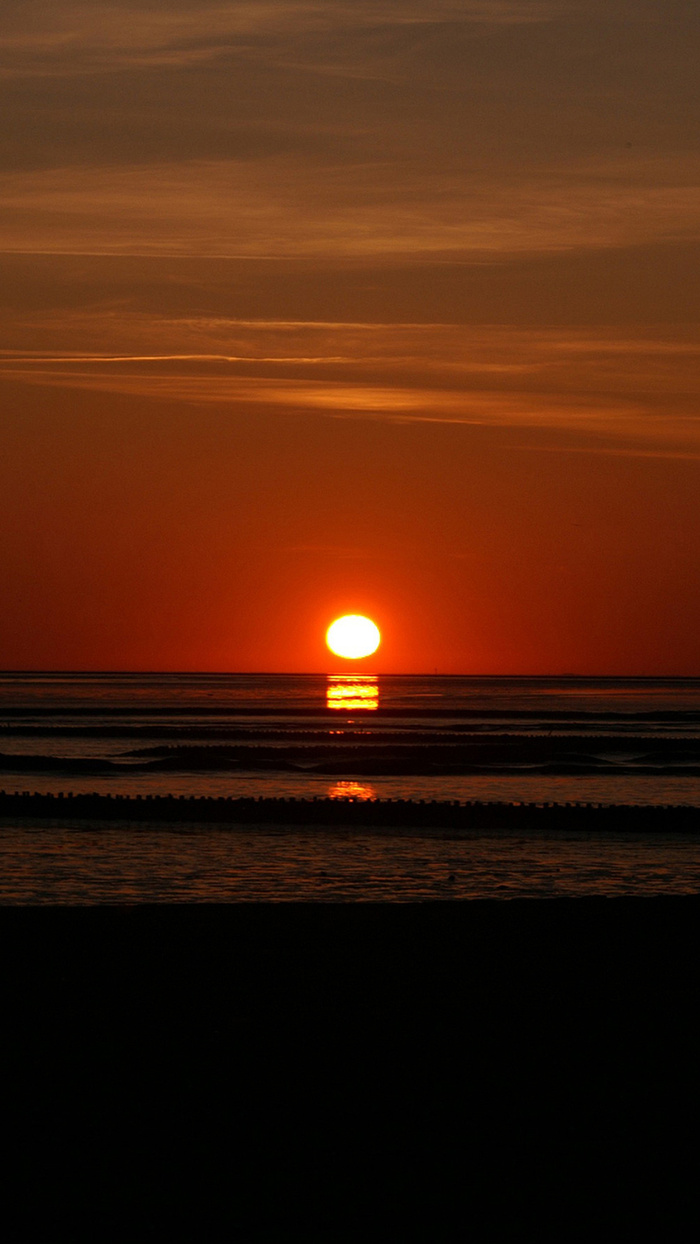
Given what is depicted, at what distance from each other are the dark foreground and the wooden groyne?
18.6m

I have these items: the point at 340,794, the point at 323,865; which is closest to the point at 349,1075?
the point at 323,865

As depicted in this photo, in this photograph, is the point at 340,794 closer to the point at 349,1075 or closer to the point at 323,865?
the point at 323,865

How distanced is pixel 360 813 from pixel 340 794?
9105mm

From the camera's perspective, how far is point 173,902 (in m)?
23.6

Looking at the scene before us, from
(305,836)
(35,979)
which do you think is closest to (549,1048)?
(35,979)

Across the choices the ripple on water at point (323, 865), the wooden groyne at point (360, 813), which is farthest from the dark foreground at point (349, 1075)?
the wooden groyne at point (360, 813)

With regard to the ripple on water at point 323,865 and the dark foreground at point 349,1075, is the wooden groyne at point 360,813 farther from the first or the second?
the dark foreground at point 349,1075

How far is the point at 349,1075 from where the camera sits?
39.9 ft

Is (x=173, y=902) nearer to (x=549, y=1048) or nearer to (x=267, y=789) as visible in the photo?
(x=549, y=1048)

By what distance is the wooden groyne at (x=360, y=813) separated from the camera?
3859cm

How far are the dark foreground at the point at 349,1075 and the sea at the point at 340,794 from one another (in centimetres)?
634

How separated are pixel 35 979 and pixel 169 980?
5.17ft

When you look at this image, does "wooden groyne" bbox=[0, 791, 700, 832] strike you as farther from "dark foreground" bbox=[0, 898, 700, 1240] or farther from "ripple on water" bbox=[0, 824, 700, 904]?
"dark foreground" bbox=[0, 898, 700, 1240]

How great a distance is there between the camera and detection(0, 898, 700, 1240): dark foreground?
9.18 metres
